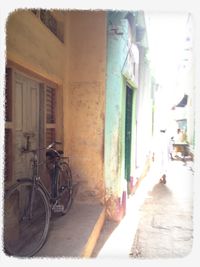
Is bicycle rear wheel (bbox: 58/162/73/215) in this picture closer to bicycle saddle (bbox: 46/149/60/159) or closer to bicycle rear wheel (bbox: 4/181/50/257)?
bicycle saddle (bbox: 46/149/60/159)

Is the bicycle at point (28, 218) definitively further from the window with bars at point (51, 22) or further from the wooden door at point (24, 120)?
the window with bars at point (51, 22)

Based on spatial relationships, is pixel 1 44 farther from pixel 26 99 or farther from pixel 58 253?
pixel 26 99

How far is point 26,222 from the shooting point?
11.7ft

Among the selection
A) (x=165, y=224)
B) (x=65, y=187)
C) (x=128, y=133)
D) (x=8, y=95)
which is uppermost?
(x=8, y=95)

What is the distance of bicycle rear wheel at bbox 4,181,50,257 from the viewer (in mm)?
3328

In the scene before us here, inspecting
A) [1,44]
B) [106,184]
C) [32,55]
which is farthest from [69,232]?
[1,44]

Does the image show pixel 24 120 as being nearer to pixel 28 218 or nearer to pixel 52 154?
pixel 52 154

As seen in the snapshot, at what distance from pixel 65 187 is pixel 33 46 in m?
1.95

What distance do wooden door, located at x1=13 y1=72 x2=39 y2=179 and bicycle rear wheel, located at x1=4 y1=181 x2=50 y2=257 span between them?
0.72 meters

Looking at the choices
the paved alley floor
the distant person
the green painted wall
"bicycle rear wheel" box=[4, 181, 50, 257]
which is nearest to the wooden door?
"bicycle rear wheel" box=[4, 181, 50, 257]

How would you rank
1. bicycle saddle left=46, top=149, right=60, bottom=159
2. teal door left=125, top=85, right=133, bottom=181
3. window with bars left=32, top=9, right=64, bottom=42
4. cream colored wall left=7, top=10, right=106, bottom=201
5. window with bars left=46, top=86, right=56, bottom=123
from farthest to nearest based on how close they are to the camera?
teal door left=125, top=85, right=133, bottom=181 → cream colored wall left=7, top=10, right=106, bottom=201 → window with bars left=46, top=86, right=56, bottom=123 → bicycle saddle left=46, top=149, right=60, bottom=159 → window with bars left=32, top=9, right=64, bottom=42

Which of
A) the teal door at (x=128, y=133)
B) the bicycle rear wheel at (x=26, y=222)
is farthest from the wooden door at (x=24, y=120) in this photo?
the teal door at (x=128, y=133)

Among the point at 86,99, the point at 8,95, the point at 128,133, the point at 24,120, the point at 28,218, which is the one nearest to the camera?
the point at 28,218

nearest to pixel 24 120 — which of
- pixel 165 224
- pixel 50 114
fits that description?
pixel 50 114
